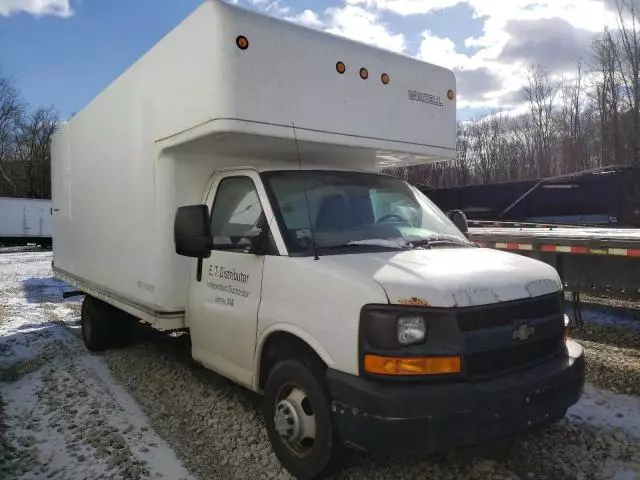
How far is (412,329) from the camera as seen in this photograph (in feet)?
9.29

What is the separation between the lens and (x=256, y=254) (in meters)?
3.74

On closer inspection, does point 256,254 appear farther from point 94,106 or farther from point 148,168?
point 94,106

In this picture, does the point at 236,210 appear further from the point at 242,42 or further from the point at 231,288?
the point at 242,42

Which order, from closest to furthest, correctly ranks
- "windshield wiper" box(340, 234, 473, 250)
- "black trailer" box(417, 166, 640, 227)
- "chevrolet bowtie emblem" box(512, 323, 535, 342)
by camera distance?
"chevrolet bowtie emblem" box(512, 323, 535, 342) → "windshield wiper" box(340, 234, 473, 250) → "black trailer" box(417, 166, 640, 227)

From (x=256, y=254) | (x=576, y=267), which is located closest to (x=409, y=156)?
(x=256, y=254)

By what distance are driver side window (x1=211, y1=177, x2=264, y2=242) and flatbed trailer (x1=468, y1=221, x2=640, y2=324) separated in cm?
450

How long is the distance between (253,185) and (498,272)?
189cm

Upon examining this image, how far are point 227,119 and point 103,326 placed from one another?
415cm

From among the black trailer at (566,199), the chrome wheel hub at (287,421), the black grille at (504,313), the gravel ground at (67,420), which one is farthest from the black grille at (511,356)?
the black trailer at (566,199)

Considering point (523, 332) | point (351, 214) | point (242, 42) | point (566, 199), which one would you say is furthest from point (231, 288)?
point (566, 199)

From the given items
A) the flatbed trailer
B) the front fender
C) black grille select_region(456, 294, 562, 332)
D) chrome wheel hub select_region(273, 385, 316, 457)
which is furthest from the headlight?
the flatbed trailer

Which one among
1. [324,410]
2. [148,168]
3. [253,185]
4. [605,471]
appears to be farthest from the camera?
[148,168]

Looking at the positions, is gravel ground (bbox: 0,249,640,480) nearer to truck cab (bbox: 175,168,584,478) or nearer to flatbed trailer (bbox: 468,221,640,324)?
truck cab (bbox: 175,168,584,478)

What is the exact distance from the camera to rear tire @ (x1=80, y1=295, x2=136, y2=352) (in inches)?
264
